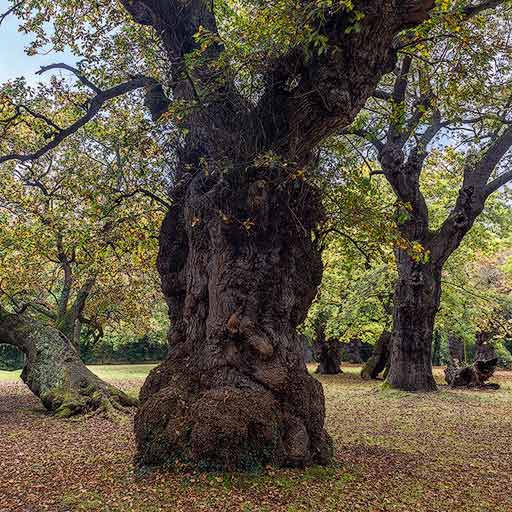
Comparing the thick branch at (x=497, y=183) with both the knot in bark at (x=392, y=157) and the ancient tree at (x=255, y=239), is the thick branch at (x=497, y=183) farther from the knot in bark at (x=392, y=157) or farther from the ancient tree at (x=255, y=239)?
the ancient tree at (x=255, y=239)

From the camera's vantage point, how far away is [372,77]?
6012mm

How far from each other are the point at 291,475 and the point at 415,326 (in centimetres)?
1037

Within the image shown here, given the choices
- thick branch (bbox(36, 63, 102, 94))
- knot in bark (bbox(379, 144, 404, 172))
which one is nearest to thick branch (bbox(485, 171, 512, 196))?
knot in bark (bbox(379, 144, 404, 172))

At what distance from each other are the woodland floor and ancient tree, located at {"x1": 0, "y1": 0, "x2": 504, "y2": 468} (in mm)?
434

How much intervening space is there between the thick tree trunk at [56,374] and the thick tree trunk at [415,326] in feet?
26.0

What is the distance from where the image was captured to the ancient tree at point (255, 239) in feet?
18.0

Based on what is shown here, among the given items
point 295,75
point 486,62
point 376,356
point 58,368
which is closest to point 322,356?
point 376,356

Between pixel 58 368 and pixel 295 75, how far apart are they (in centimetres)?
883

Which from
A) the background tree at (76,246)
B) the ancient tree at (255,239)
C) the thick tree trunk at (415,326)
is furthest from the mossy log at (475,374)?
the ancient tree at (255,239)

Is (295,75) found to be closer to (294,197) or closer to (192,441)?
(294,197)

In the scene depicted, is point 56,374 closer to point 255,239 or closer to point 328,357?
point 255,239

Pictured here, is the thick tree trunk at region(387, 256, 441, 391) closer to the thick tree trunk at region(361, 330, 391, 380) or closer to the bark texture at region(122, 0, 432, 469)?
the thick tree trunk at region(361, 330, 391, 380)

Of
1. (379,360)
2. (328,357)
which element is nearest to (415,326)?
(379,360)

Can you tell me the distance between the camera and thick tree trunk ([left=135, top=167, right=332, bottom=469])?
214 inches
